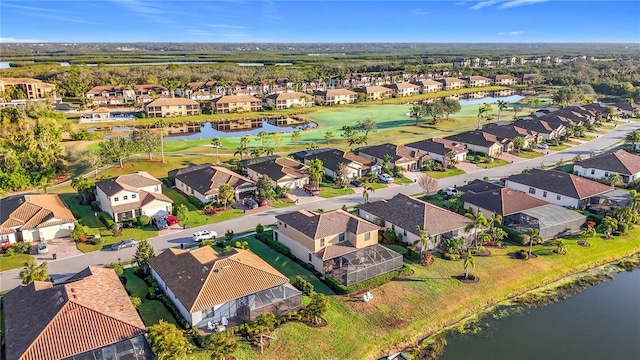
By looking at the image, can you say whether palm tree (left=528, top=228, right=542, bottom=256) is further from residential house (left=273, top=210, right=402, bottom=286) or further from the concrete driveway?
the concrete driveway

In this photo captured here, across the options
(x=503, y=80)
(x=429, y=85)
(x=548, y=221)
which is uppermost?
(x=503, y=80)

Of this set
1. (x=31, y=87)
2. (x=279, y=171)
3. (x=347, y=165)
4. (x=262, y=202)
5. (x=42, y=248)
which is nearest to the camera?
(x=42, y=248)

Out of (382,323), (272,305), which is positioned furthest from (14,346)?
(382,323)

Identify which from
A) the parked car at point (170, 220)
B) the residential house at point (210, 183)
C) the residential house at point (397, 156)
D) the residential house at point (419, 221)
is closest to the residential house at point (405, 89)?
the residential house at point (397, 156)

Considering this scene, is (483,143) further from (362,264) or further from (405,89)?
(405,89)

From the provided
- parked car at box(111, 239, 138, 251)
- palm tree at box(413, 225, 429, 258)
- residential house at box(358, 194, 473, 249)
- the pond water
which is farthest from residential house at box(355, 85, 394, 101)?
the pond water

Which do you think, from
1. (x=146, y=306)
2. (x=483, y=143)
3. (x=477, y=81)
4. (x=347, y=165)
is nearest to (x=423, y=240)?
(x=146, y=306)

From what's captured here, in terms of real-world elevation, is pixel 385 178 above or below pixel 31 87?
below

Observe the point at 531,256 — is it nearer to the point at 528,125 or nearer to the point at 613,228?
the point at 613,228
